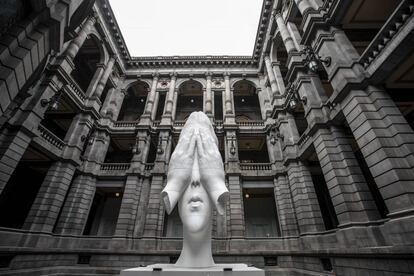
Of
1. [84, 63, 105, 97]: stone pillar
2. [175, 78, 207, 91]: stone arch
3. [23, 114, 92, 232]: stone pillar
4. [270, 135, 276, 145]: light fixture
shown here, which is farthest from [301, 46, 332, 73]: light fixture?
[84, 63, 105, 97]: stone pillar

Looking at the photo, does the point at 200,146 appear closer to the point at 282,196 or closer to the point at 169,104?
the point at 282,196

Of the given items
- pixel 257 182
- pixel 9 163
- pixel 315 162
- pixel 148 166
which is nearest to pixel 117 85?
pixel 148 166

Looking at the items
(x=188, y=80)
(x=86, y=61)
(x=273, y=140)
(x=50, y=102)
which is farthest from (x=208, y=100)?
(x=86, y=61)

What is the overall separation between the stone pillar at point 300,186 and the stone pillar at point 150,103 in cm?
1086

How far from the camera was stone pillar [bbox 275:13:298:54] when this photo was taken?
515 inches

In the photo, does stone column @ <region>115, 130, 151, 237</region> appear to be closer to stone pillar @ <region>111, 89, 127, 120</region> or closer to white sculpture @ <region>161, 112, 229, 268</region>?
stone pillar @ <region>111, 89, 127, 120</region>

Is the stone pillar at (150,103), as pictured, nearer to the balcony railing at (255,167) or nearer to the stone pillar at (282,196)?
the balcony railing at (255,167)

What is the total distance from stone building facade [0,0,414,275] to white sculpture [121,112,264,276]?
414 cm

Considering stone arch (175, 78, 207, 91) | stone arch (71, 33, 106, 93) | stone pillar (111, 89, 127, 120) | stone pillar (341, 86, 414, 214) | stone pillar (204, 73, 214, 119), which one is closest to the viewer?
stone pillar (341, 86, 414, 214)

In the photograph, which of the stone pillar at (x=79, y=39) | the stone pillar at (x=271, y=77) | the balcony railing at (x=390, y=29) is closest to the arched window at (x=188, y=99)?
the stone pillar at (x=271, y=77)

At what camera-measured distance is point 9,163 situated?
8453mm

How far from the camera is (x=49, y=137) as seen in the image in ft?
36.7

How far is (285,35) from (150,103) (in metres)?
12.4

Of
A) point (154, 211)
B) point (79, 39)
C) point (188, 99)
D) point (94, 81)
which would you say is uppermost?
point (188, 99)
